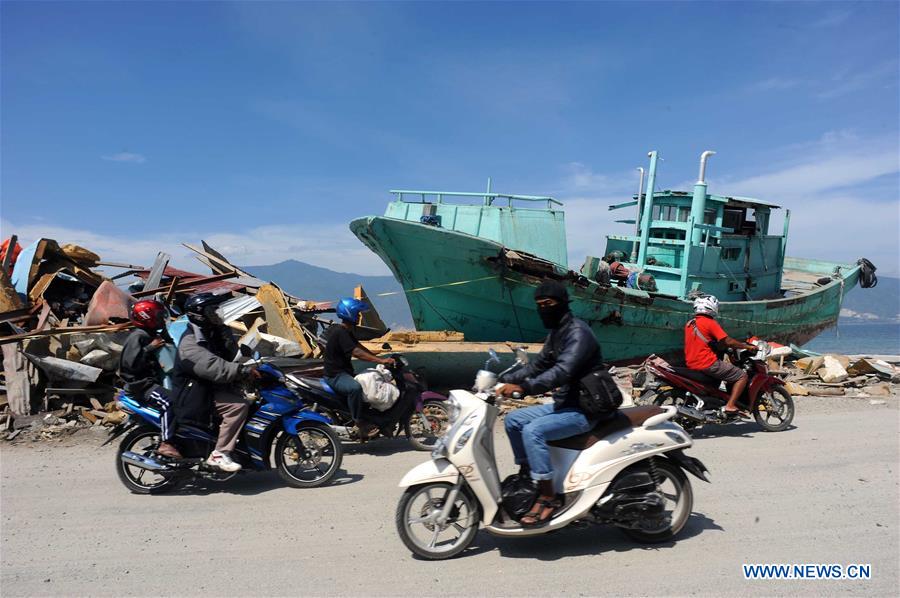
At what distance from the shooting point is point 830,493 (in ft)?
14.7

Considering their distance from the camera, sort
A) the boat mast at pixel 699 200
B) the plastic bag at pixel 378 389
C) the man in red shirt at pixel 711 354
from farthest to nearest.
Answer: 1. the boat mast at pixel 699 200
2. the man in red shirt at pixel 711 354
3. the plastic bag at pixel 378 389

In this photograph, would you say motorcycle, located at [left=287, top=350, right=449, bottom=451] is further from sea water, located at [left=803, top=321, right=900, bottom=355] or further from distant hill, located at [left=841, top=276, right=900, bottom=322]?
distant hill, located at [left=841, top=276, right=900, bottom=322]

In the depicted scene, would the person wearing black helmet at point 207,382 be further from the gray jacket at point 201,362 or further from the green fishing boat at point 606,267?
the green fishing boat at point 606,267

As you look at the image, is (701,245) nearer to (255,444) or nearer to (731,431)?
(731,431)

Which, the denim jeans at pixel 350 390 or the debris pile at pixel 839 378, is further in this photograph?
the debris pile at pixel 839 378

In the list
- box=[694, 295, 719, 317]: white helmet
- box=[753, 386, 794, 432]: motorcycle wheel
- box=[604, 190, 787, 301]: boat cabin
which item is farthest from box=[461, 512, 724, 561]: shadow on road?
box=[604, 190, 787, 301]: boat cabin

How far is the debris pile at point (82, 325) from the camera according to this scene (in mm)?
7285

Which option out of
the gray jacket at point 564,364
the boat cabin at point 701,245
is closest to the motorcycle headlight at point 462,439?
the gray jacket at point 564,364

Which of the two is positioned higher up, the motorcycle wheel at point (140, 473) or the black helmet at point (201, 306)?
the black helmet at point (201, 306)

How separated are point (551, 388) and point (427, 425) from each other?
321 cm

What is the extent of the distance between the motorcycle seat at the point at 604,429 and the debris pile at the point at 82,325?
4.50 meters

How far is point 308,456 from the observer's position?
4.91 m

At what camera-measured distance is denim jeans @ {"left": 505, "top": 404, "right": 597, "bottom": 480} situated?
3379 millimetres

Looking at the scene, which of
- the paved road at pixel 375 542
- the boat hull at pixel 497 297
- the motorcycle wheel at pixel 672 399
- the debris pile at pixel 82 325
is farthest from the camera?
the boat hull at pixel 497 297
